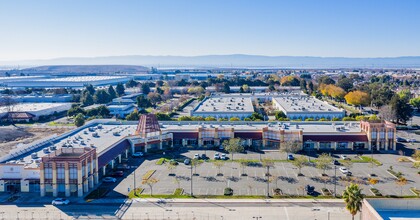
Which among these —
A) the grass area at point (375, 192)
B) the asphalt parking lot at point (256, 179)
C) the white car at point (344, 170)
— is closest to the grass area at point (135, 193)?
the asphalt parking lot at point (256, 179)

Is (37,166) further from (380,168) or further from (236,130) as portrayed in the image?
(380,168)

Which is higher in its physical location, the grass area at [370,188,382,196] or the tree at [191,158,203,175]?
the tree at [191,158,203,175]

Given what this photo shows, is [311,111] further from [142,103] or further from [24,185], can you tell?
[24,185]

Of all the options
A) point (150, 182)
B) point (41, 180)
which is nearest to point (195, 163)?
point (150, 182)

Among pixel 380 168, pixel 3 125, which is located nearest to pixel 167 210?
pixel 380 168

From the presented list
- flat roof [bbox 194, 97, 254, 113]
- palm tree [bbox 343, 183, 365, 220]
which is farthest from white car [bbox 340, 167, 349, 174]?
flat roof [bbox 194, 97, 254, 113]

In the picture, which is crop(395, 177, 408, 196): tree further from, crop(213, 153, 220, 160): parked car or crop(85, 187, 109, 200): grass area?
crop(85, 187, 109, 200): grass area
